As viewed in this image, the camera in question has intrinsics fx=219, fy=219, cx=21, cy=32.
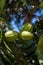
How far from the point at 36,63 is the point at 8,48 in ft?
0.67

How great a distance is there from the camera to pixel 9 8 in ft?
6.40

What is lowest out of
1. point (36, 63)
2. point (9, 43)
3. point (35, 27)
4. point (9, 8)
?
point (36, 63)

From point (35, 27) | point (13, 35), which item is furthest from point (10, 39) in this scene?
point (35, 27)

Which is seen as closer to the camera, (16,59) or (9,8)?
(16,59)

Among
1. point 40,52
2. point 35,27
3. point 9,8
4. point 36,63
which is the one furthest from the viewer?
point 9,8

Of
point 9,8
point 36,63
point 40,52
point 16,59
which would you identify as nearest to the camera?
point 40,52

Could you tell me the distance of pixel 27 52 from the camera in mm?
1293

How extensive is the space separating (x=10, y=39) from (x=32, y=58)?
0.79 feet

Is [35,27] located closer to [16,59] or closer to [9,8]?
[16,59]

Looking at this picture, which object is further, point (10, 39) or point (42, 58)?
point (10, 39)

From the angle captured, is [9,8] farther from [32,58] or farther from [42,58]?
[42,58]

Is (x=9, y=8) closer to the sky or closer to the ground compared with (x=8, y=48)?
closer to the sky

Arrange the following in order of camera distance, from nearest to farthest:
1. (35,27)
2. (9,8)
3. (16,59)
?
(16,59)
(35,27)
(9,8)

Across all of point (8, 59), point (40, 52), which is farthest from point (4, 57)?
point (40, 52)
